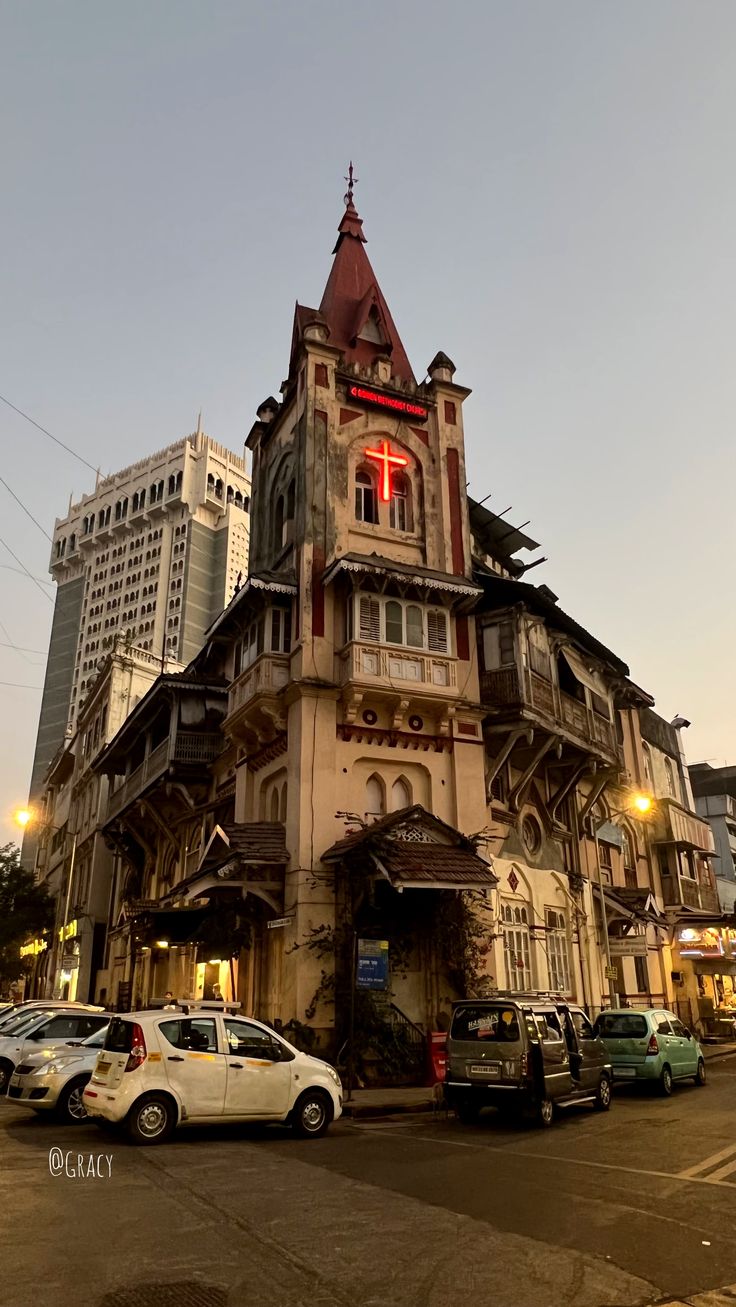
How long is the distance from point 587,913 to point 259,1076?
17759 mm

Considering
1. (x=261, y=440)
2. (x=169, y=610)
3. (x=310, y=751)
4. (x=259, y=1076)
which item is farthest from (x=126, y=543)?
(x=259, y=1076)

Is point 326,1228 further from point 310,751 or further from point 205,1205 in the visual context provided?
point 310,751

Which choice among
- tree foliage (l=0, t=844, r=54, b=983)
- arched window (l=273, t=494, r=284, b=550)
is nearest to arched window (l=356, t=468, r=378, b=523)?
arched window (l=273, t=494, r=284, b=550)

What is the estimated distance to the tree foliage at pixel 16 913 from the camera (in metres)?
46.4

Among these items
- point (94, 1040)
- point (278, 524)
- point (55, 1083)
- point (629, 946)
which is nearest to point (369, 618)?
point (278, 524)

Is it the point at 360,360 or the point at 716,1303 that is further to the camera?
the point at 360,360

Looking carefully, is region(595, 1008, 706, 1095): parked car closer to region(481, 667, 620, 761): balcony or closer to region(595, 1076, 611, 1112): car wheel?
region(595, 1076, 611, 1112): car wheel

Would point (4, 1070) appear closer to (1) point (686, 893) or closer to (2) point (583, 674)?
(2) point (583, 674)

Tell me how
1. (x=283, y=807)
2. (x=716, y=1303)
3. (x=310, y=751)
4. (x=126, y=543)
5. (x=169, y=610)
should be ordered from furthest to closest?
1. (x=126, y=543)
2. (x=169, y=610)
3. (x=283, y=807)
4. (x=310, y=751)
5. (x=716, y=1303)

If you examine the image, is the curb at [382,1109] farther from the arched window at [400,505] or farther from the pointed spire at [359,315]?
the pointed spire at [359,315]

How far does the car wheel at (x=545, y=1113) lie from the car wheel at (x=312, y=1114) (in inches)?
131

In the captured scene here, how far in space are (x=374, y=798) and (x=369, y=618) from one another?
4.66 m

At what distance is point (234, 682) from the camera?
24578mm

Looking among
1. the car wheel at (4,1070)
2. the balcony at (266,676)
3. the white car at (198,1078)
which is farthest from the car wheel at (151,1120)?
the balcony at (266,676)
